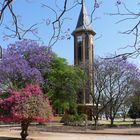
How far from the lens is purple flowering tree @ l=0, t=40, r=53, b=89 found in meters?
45.5

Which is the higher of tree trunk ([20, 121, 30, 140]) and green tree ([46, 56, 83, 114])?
green tree ([46, 56, 83, 114])

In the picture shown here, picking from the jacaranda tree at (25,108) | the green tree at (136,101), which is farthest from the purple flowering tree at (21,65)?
the jacaranda tree at (25,108)

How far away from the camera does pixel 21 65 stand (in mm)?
45875

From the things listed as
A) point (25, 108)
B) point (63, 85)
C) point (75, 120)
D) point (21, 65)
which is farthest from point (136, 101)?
point (25, 108)

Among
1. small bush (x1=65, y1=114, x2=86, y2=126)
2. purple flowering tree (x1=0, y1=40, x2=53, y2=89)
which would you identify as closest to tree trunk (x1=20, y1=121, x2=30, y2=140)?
purple flowering tree (x1=0, y1=40, x2=53, y2=89)

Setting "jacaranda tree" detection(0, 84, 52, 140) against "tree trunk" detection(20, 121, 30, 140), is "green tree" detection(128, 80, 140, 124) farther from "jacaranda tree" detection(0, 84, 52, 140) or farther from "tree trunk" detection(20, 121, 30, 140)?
"tree trunk" detection(20, 121, 30, 140)

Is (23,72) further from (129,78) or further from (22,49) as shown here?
(129,78)

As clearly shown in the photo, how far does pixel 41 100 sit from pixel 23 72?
18.2 metres

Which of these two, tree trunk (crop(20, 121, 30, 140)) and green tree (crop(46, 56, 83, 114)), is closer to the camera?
tree trunk (crop(20, 121, 30, 140))

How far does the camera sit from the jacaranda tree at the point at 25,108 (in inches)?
1049

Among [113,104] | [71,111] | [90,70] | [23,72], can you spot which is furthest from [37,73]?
[71,111]

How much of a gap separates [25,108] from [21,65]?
1960 cm

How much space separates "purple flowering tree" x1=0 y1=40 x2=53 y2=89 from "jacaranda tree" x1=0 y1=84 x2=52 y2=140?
16.8 m

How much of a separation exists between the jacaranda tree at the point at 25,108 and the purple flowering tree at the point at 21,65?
16.8 m
